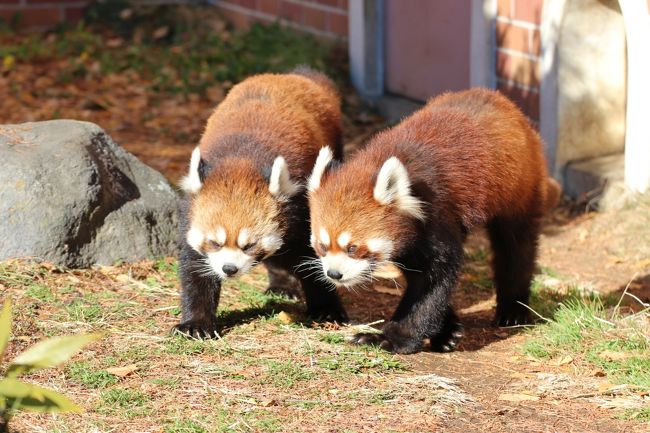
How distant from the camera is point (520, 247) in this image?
18.3ft

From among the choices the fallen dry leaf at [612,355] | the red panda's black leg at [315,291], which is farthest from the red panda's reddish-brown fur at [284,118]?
the fallen dry leaf at [612,355]

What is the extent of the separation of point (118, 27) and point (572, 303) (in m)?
8.37

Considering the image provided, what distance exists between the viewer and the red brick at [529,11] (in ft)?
26.6

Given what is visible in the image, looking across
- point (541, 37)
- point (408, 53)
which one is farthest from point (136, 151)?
point (541, 37)

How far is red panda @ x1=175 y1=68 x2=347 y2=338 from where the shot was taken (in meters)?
4.99

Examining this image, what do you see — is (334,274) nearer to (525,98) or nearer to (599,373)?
(599,373)

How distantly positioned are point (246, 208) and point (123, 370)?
1071 millimetres

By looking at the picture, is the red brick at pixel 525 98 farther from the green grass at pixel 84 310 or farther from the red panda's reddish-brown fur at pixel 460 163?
the green grass at pixel 84 310

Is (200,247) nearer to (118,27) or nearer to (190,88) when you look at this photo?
(190,88)

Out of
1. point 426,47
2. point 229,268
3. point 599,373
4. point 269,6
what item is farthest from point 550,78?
point 269,6

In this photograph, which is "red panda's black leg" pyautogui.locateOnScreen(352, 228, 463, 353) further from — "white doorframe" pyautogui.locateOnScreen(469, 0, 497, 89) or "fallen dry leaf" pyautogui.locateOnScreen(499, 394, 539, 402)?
"white doorframe" pyautogui.locateOnScreen(469, 0, 497, 89)

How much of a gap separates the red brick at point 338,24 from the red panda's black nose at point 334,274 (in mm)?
6643

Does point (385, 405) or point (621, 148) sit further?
point (621, 148)

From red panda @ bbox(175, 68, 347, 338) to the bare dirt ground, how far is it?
0.23m
